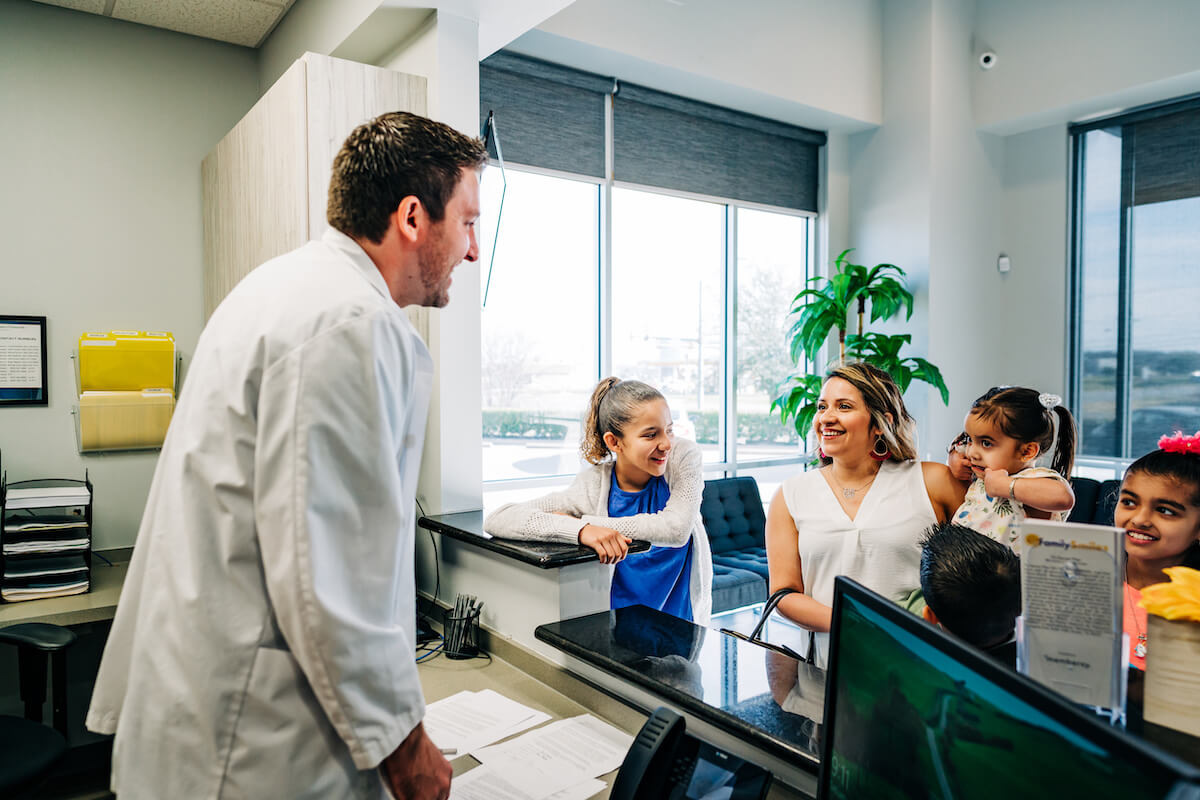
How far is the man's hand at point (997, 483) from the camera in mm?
1846

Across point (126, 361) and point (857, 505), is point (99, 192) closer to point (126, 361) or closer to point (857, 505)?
point (126, 361)

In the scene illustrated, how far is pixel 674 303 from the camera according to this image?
427cm

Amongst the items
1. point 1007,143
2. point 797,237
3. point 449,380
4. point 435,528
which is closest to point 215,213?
point 449,380

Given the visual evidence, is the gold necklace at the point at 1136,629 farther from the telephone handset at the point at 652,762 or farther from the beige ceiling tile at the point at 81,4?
the beige ceiling tile at the point at 81,4

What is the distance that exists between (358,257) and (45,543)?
77.2 inches

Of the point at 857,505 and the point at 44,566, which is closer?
the point at 857,505

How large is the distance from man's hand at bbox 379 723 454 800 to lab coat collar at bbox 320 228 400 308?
0.57 m

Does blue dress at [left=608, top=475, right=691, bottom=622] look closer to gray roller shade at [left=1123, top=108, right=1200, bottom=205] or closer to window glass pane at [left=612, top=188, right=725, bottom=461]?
window glass pane at [left=612, top=188, right=725, bottom=461]

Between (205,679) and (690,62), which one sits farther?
(690,62)

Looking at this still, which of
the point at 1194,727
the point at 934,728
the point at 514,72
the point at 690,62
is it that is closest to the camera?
the point at 934,728

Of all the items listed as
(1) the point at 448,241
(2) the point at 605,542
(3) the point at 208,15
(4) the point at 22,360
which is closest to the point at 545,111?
(3) the point at 208,15

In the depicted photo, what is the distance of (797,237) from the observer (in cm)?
481

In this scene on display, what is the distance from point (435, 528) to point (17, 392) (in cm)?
165

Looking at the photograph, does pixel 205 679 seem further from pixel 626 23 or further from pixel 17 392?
pixel 626 23
